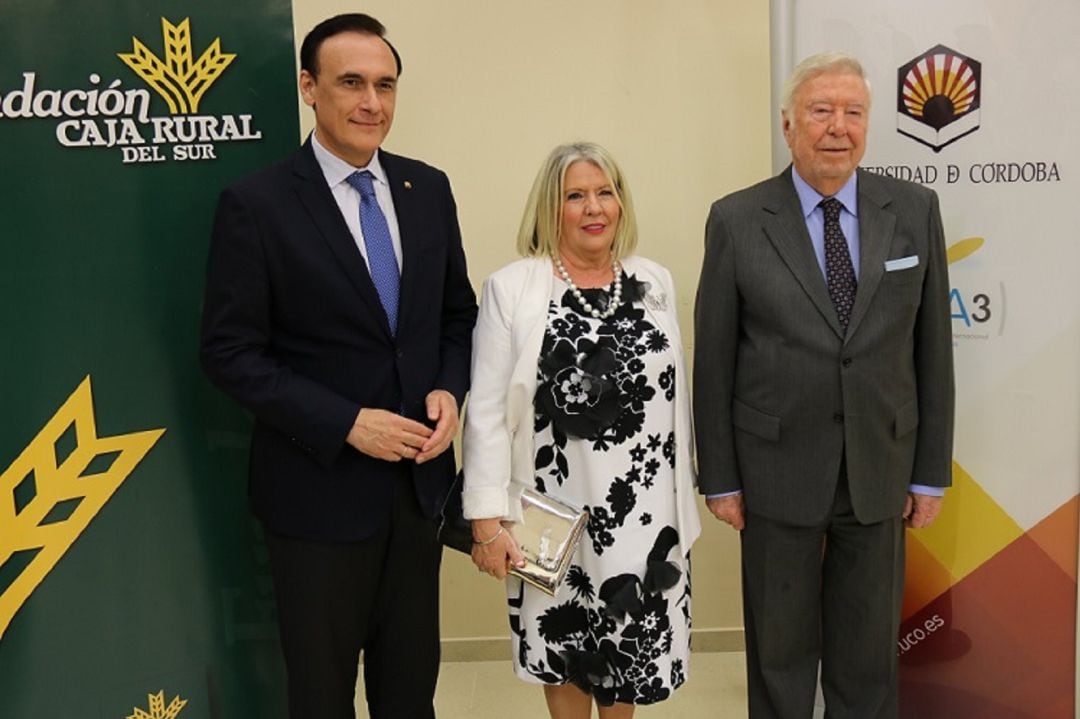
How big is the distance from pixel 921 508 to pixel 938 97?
1035 millimetres

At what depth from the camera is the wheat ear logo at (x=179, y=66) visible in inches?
84.5

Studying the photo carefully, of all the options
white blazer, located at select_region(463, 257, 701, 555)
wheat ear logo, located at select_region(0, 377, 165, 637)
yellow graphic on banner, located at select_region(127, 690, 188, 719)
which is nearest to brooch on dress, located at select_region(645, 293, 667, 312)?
white blazer, located at select_region(463, 257, 701, 555)

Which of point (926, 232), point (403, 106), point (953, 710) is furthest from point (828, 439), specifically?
point (403, 106)

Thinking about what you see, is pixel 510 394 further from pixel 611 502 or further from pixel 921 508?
pixel 921 508

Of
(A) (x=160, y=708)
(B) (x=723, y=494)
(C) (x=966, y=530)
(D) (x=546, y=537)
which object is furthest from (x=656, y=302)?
(A) (x=160, y=708)

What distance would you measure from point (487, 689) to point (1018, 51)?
2.54 m

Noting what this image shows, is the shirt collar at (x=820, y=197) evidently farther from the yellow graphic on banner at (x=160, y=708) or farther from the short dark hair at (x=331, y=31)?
the yellow graphic on banner at (x=160, y=708)

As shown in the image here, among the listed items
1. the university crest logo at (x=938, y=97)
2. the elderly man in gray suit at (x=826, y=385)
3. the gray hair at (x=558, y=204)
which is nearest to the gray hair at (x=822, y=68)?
the elderly man in gray suit at (x=826, y=385)

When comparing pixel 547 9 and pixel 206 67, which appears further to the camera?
pixel 547 9

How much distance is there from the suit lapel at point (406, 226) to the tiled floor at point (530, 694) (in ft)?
5.70

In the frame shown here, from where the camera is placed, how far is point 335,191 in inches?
83.4

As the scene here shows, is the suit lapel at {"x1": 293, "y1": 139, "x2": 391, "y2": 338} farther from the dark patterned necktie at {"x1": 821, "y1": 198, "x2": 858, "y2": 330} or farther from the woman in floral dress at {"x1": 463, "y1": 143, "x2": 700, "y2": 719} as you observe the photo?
the dark patterned necktie at {"x1": 821, "y1": 198, "x2": 858, "y2": 330}

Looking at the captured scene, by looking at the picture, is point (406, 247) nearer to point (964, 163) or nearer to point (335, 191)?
point (335, 191)

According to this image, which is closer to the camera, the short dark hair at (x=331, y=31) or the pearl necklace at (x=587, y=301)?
the short dark hair at (x=331, y=31)
